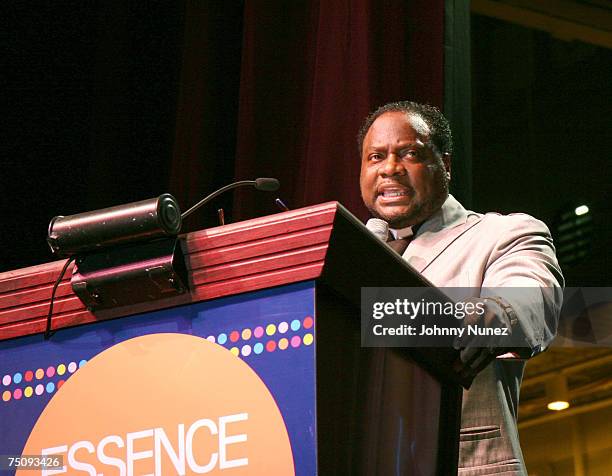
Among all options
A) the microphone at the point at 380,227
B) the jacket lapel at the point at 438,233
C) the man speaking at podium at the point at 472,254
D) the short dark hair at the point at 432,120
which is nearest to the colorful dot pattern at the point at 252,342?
the man speaking at podium at the point at 472,254

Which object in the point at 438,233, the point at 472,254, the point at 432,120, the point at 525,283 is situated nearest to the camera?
the point at 525,283

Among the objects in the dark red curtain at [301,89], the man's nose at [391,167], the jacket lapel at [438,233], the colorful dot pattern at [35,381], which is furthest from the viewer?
the dark red curtain at [301,89]

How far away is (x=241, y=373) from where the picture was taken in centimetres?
94

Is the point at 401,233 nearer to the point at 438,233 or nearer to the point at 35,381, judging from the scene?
the point at 438,233

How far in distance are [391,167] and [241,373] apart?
752 mm

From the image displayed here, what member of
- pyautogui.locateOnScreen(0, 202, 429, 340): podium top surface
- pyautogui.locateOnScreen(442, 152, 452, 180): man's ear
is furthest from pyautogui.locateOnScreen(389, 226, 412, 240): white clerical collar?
pyautogui.locateOnScreen(0, 202, 429, 340): podium top surface

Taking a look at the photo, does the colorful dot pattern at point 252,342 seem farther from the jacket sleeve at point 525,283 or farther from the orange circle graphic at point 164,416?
the jacket sleeve at point 525,283

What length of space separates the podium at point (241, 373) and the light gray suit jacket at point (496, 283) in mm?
234

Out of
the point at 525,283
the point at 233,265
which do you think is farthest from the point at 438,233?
the point at 233,265

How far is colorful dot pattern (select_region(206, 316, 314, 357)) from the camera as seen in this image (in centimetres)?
92

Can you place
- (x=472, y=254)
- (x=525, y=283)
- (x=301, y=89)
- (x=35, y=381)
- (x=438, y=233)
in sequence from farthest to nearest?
(x=301, y=89) < (x=438, y=233) < (x=472, y=254) < (x=525, y=283) < (x=35, y=381)

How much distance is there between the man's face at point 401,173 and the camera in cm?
164

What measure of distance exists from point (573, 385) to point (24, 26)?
1598 millimetres

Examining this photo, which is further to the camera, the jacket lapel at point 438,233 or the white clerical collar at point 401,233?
the white clerical collar at point 401,233
